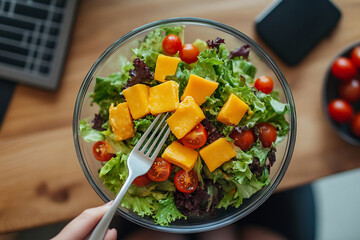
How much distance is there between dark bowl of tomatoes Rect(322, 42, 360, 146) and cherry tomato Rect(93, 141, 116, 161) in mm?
892

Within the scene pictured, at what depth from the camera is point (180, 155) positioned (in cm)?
96

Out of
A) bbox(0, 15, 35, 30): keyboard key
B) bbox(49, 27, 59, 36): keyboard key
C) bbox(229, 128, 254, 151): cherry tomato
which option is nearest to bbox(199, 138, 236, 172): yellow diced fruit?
bbox(229, 128, 254, 151): cherry tomato

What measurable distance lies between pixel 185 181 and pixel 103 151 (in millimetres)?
289

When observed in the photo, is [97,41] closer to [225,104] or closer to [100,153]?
[100,153]

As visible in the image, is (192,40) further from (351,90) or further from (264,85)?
(351,90)

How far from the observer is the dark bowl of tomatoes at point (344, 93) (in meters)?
1.34

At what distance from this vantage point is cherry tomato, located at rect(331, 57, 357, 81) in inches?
52.3

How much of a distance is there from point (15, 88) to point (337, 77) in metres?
1.37

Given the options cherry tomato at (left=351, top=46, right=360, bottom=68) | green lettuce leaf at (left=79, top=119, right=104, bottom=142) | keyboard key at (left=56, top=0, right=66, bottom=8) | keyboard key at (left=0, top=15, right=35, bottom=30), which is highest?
cherry tomato at (left=351, top=46, right=360, bottom=68)

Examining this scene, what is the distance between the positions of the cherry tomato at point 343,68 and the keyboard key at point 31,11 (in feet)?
4.08

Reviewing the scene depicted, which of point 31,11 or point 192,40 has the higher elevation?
point 192,40

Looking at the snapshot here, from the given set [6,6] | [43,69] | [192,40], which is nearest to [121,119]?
[192,40]

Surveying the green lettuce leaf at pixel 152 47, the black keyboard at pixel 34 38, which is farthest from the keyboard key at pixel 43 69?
the green lettuce leaf at pixel 152 47

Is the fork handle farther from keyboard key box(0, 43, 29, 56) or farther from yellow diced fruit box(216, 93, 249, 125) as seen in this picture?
keyboard key box(0, 43, 29, 56)
